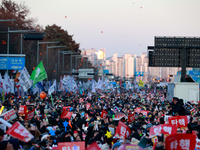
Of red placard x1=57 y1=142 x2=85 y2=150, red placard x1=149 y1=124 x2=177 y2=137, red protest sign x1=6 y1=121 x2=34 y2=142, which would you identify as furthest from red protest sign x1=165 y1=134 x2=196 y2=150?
red protest sign x1=6 y1=121 x2=34 y2=142

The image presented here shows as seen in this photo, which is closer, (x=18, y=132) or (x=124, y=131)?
(x=18, y=132)

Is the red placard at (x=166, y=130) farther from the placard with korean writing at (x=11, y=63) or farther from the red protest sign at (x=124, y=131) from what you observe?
the placard with korean writing at (x=11, y=63)

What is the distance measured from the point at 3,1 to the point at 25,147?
176ft

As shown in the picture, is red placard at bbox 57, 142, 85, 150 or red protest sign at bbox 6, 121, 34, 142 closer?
red placard at bbox 57, 142, 85, 150

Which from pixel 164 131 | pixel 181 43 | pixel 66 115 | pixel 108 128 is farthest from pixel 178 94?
pixel 164 131

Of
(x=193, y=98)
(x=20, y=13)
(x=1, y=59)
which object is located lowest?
(x=193, y=98)

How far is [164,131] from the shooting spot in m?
8.37

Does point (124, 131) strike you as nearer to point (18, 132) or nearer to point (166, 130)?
point (166, 130)

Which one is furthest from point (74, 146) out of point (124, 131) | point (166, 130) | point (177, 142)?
point (124, 131)

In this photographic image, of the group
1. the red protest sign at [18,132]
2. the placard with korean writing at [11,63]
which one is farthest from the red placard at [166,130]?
the placard with korean writing at [11,63]

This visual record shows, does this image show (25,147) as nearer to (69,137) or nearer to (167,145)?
(69,137)

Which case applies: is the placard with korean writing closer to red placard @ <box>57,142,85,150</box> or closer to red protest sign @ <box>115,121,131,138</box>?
red protest sign @ <box>115,121,131,138</box>

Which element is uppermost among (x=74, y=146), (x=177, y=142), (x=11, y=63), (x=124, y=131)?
(x=11, y=63)

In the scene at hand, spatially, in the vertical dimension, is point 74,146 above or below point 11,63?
below
